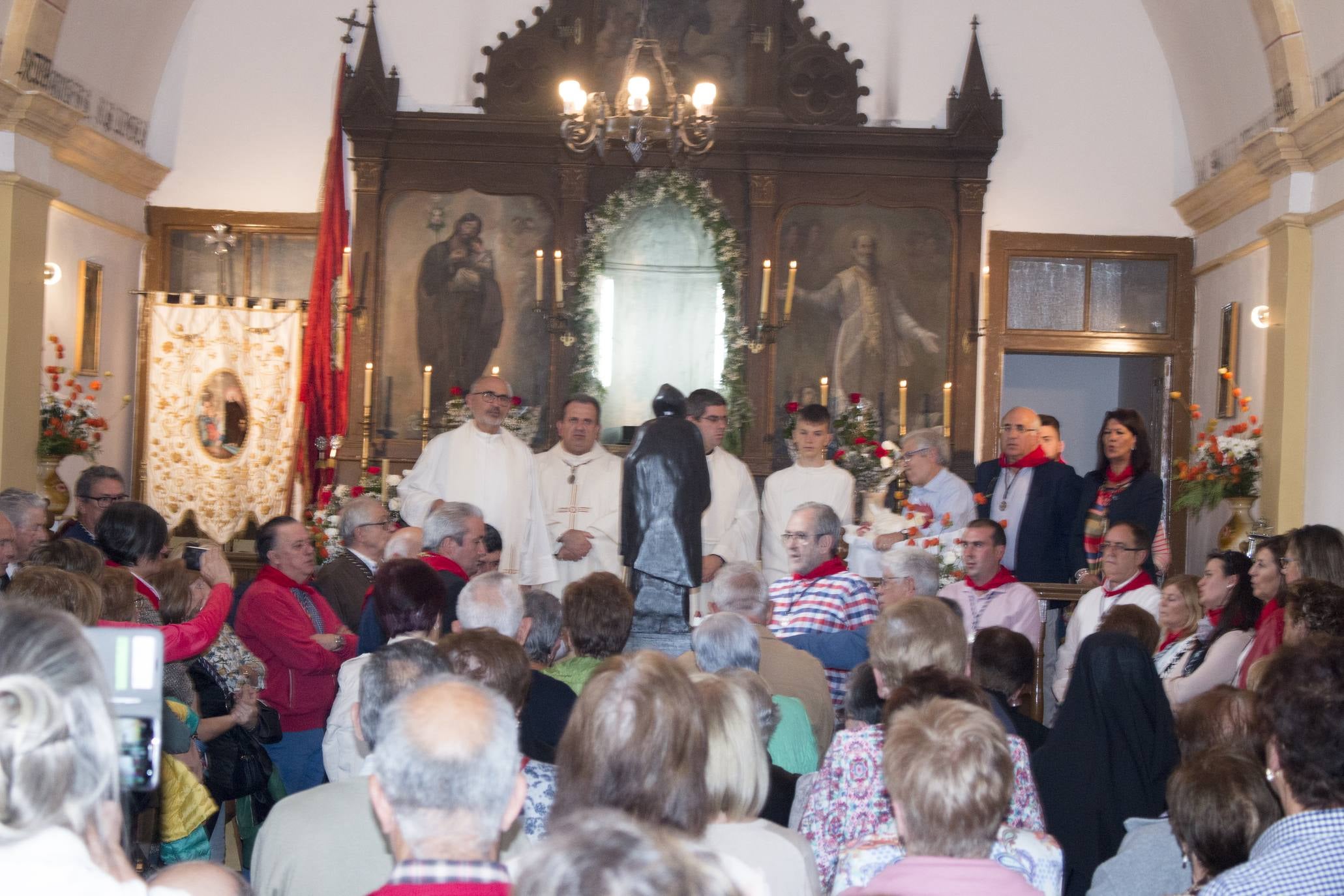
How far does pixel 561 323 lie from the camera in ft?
38.6

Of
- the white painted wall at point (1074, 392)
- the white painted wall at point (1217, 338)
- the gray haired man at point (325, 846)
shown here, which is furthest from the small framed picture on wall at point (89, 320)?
the white painted wall at point (1217, 338)

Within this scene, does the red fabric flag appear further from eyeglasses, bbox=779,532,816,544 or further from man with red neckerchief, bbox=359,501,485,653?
eyeglasses, bbox=779,532,816,544

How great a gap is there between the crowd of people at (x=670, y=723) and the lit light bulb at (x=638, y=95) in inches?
70.7

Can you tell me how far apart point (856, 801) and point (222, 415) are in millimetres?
9490

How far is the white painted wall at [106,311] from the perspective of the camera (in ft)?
36.0

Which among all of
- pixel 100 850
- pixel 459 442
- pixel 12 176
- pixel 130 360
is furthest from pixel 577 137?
pixel 100 850

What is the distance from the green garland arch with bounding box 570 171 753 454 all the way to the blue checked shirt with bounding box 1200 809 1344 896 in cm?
918

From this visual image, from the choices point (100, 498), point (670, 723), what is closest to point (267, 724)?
point (670, 723)

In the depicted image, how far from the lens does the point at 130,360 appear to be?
40.1 feet

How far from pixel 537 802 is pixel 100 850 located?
1.56 m

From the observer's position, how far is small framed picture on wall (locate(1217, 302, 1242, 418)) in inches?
436

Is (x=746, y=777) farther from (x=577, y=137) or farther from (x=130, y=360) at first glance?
(x=130, y=360)

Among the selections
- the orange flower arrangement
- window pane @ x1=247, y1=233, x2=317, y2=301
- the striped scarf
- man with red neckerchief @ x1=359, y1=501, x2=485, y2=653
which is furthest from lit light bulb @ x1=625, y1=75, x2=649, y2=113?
the orange flower arrangement

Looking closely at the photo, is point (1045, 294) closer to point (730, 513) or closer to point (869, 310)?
point (869, 310)
